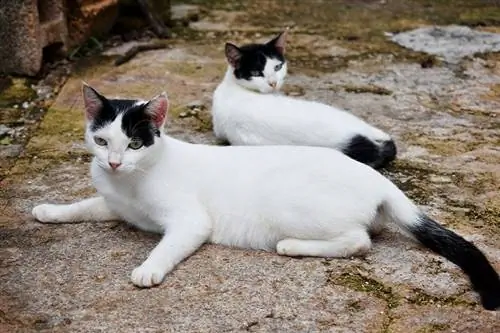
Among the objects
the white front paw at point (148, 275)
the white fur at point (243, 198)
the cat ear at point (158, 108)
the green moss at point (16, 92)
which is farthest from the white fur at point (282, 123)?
the green moss at point (16, 92)

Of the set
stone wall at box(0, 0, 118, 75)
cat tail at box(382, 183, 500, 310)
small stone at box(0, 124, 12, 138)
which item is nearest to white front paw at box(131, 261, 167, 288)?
cat tail at box(382, 183, 500, 310)

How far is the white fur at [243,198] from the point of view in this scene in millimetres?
2738

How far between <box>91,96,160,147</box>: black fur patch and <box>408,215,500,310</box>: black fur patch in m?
0.98

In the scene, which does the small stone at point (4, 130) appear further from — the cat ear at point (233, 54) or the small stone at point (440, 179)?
the small stone at point (440, 179)

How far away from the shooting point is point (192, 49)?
556cm

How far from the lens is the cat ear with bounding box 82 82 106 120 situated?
277 centimetres

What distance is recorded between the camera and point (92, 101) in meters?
2.78

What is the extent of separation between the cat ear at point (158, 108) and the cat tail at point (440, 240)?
84cm

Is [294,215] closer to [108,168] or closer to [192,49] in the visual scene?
[108,168]

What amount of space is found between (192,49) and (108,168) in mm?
2951

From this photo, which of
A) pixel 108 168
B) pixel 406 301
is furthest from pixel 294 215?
pixel 108 168

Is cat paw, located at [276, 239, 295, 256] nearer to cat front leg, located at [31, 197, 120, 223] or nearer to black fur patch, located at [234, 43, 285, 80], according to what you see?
cat front leg, located at [31, 197, 120, 223]

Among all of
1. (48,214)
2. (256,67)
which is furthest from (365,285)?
(256,67)

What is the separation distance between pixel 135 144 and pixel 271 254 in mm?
613
